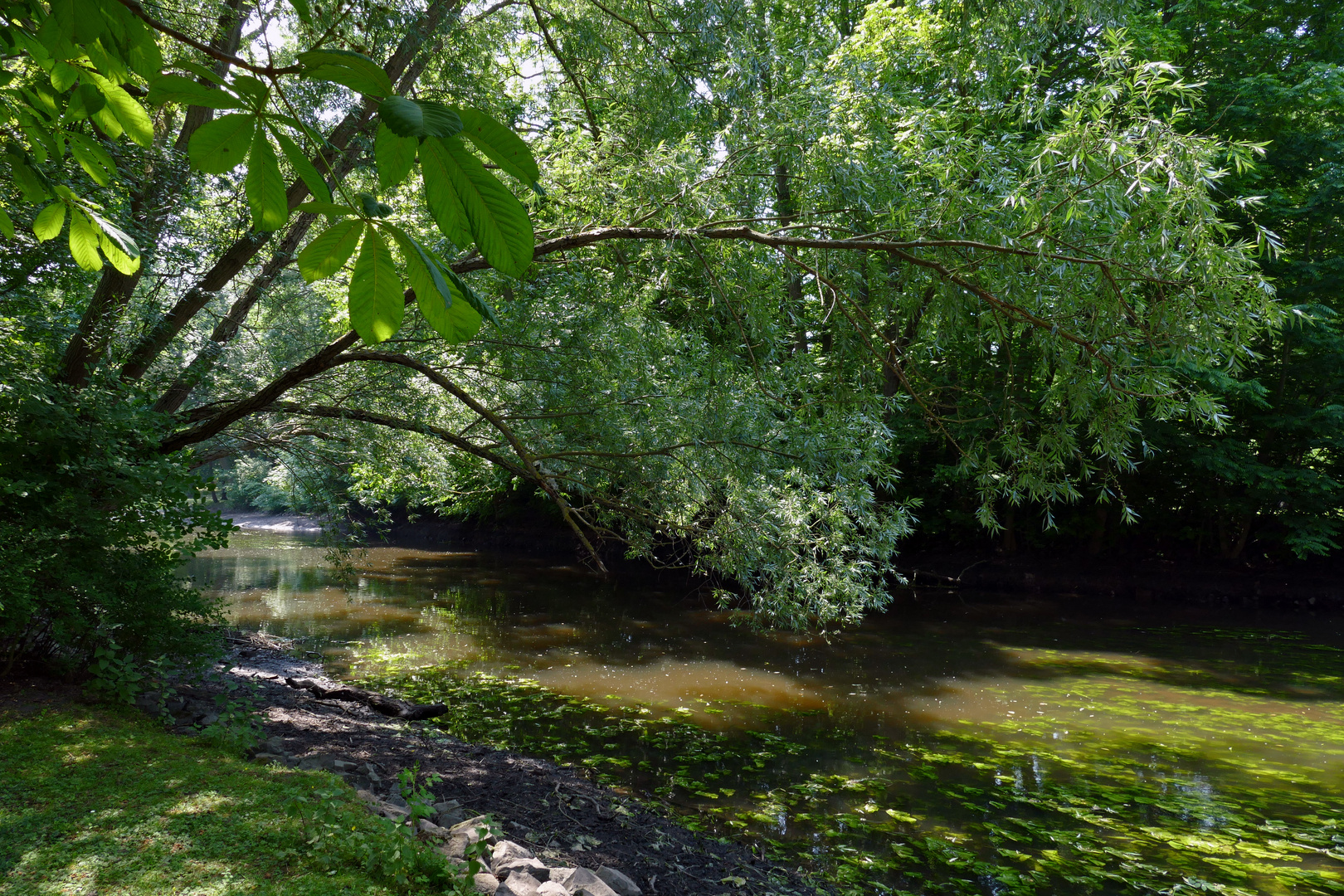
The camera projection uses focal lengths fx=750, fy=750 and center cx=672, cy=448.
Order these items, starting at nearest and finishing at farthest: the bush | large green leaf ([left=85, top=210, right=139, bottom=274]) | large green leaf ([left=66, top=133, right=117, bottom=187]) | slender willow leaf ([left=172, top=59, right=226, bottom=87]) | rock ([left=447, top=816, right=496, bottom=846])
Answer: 1. slender willow leaf ([left=172, top=59, right=226, bottom=87])
2. large green leaf ([left=85, top=210, right=139, bottom=274])
3. large green leaf ([left=66, top=133, right=117, bottom=187])
4. rock ([left=447, top=816, right=496, bottom=846])
5. the bush

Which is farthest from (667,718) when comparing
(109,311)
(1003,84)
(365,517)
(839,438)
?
(365,517)

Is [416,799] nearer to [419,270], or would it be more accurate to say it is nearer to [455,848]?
[455,848]

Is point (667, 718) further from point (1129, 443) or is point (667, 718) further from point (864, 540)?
point (1129, 443)

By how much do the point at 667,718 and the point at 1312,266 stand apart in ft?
48.9

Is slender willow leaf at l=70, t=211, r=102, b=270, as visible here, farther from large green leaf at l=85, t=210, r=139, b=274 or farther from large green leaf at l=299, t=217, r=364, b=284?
large green leaf at l=299, t=217, r=364, b=284

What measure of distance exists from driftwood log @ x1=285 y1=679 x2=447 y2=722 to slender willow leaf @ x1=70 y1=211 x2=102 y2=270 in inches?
281

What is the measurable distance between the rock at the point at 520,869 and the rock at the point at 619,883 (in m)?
0.36

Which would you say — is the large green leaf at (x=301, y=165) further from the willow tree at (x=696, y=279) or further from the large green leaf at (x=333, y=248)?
the willow tree at (x=696, y=279)

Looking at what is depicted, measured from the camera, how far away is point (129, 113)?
1654 millimetres

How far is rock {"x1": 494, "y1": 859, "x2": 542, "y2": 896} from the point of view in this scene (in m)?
3.65

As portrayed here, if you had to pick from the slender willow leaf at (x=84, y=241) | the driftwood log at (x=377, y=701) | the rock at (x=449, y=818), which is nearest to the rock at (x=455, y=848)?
the rock at (x=449, y=818)

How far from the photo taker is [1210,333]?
332 cm

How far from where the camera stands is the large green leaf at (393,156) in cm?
92

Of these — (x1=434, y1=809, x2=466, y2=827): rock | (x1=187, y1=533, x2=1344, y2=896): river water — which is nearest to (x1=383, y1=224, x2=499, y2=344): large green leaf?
(x1=434, y1=809, x2=466, y2=827): rock
